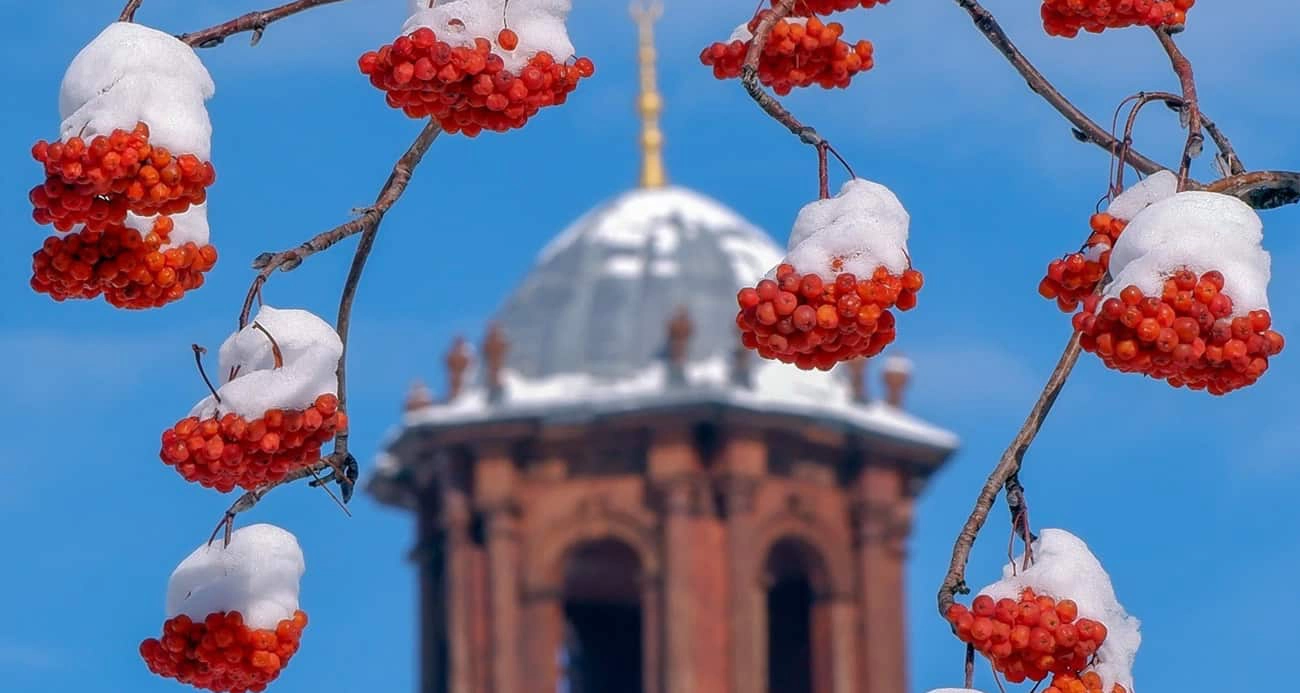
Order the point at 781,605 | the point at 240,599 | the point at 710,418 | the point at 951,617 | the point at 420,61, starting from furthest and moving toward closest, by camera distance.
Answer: the point at 781,605 → the point at 710,418 → the point at 240,599 → the point at 420,61 → the point at 951,617

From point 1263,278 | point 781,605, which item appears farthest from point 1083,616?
point 781,605

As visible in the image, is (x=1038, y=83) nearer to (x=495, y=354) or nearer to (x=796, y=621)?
(x=495, y=354)

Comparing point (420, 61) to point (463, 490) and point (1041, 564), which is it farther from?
point (463, 490)

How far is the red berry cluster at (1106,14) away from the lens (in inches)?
211

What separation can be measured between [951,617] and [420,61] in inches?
41.7

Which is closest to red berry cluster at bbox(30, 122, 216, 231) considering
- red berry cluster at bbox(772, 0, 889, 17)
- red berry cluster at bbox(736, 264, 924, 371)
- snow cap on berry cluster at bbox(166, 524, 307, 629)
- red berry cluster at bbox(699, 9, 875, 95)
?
snow cap on berry cluster at bbox(166, 524, 307, 629)

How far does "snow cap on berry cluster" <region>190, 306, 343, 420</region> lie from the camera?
16.6 ft

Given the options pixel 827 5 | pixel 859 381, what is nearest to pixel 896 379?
pixel 859 381

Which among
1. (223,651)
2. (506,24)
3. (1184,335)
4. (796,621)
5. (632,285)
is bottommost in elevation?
(223,651)

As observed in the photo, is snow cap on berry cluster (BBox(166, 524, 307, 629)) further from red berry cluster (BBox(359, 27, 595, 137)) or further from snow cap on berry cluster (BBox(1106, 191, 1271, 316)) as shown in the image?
snow cap on berry cluster (BBox(1106, 191, 1271, 316))

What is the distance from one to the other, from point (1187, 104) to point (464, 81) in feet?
3.57

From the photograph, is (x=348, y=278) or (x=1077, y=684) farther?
A: (x=348, y=278)

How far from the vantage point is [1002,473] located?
4.71 meters

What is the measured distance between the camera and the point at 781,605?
192 ft
